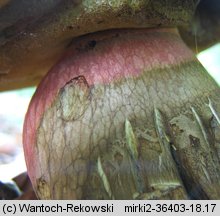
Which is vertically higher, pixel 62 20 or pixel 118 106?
pixel 62 20

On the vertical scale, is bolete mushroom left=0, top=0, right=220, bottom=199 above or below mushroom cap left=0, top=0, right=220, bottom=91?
below

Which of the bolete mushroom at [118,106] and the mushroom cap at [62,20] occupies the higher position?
the mushroom cap at [62,20]

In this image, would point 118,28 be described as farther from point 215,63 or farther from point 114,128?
point 215,63

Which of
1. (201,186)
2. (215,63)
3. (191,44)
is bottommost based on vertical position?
(201,186)

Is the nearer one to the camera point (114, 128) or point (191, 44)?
point (114, 128)

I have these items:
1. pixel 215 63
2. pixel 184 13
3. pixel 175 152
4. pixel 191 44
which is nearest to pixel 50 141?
pixel 175 152
